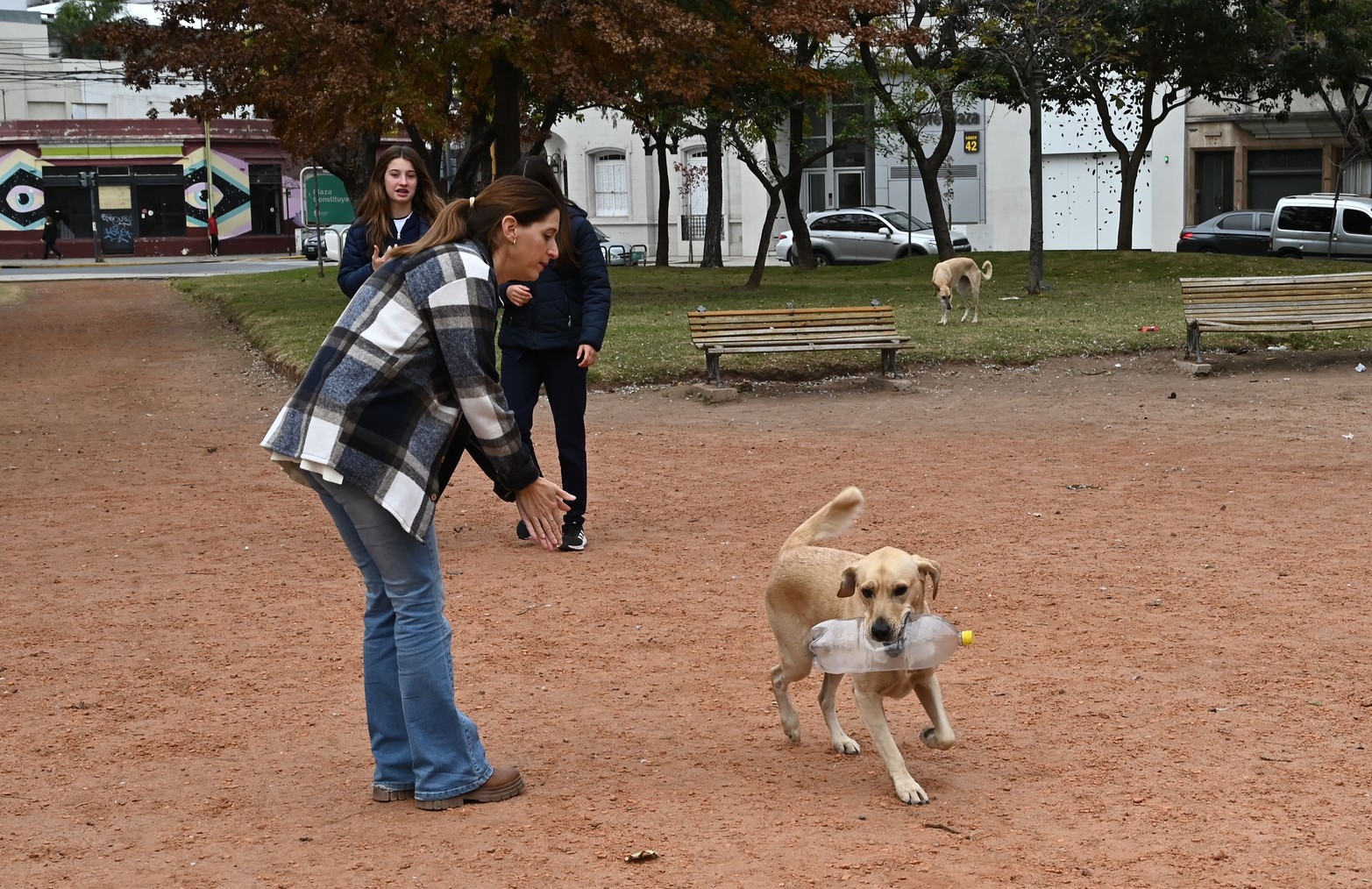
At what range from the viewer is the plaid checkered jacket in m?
4.10

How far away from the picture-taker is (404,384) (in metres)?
4.14

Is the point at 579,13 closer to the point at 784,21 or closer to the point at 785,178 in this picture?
the point at 784,21

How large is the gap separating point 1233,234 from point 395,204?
102ft

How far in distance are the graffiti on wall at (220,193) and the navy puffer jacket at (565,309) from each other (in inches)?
2055

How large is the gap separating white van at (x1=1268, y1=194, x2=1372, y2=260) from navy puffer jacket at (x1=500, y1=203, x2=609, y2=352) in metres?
28.2

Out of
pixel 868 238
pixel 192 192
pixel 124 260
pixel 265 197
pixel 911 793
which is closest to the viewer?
pixel 911 793

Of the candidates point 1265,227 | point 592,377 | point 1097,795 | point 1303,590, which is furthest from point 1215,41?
point 1097,795

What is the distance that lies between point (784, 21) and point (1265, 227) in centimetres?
1689

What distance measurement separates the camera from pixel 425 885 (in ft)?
12.8

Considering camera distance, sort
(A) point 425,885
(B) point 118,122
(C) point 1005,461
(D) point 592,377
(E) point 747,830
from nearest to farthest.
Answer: (A) point 425,885 → (E) point 747,830 → (C) point 1005,461 → (D) point 592,377 → (B) point 118,122

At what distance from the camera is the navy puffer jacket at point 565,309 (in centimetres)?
783

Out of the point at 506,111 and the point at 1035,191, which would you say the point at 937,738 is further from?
the point at 506,111

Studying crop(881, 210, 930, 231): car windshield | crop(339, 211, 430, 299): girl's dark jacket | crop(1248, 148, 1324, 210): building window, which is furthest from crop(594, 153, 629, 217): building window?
crop(339, 211, 430, 299): girl's dark jacket

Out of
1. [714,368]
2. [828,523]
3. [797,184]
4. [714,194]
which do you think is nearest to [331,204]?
[714,194]
